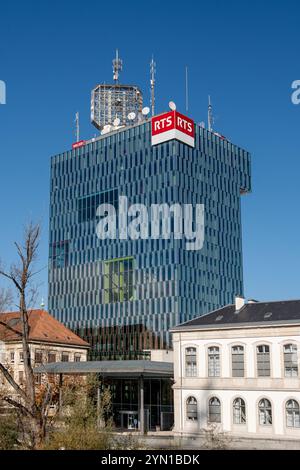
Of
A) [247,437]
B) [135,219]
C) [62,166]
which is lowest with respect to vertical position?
[247,437]

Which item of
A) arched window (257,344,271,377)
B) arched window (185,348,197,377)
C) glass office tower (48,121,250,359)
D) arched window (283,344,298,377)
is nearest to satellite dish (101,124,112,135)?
glass office tower (48,121,250,359)

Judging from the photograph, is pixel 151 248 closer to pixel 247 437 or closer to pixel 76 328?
pixel 76 328

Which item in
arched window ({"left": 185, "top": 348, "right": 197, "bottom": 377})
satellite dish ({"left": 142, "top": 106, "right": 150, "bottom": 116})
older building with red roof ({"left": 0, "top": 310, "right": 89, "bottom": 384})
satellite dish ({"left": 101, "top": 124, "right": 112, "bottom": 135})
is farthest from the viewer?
satellite dish ({"left": 101, "top": 124, "right": 112, "bottom": 135})

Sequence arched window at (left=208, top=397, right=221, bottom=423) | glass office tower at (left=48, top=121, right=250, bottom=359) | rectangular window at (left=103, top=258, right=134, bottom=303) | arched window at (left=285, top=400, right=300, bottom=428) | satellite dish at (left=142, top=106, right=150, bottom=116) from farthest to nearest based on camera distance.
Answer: satellite dish at (left=142, top=106, right=150, bottom=116) < rectangular window at (left=103, top=258, right=134, bottom=303) < glass office tower at (left=48, top=121, right=250, bottom=359) < arched window at (left=208, top=397, right=221, bottom=423) < arched window at (left=285, top=400, right=300, bottom=428)

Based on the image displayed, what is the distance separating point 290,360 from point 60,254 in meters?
76.4

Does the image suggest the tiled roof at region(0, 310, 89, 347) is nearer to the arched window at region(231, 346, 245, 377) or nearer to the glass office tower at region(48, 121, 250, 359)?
the glass office tower at region(48, 121, 250, 359)

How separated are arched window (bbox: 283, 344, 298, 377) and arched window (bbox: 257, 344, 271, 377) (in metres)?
1.54

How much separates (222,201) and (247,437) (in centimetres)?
6832

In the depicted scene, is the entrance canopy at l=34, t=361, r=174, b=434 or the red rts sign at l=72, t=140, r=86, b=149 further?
the red rts sign at l=72, t=140, r=86, b=149

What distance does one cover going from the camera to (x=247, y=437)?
50.3 metres

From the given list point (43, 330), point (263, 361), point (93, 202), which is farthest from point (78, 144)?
point (263, 361)

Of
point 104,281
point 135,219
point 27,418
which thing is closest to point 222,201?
point 135,219

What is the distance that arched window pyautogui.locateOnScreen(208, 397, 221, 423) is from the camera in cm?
5324
